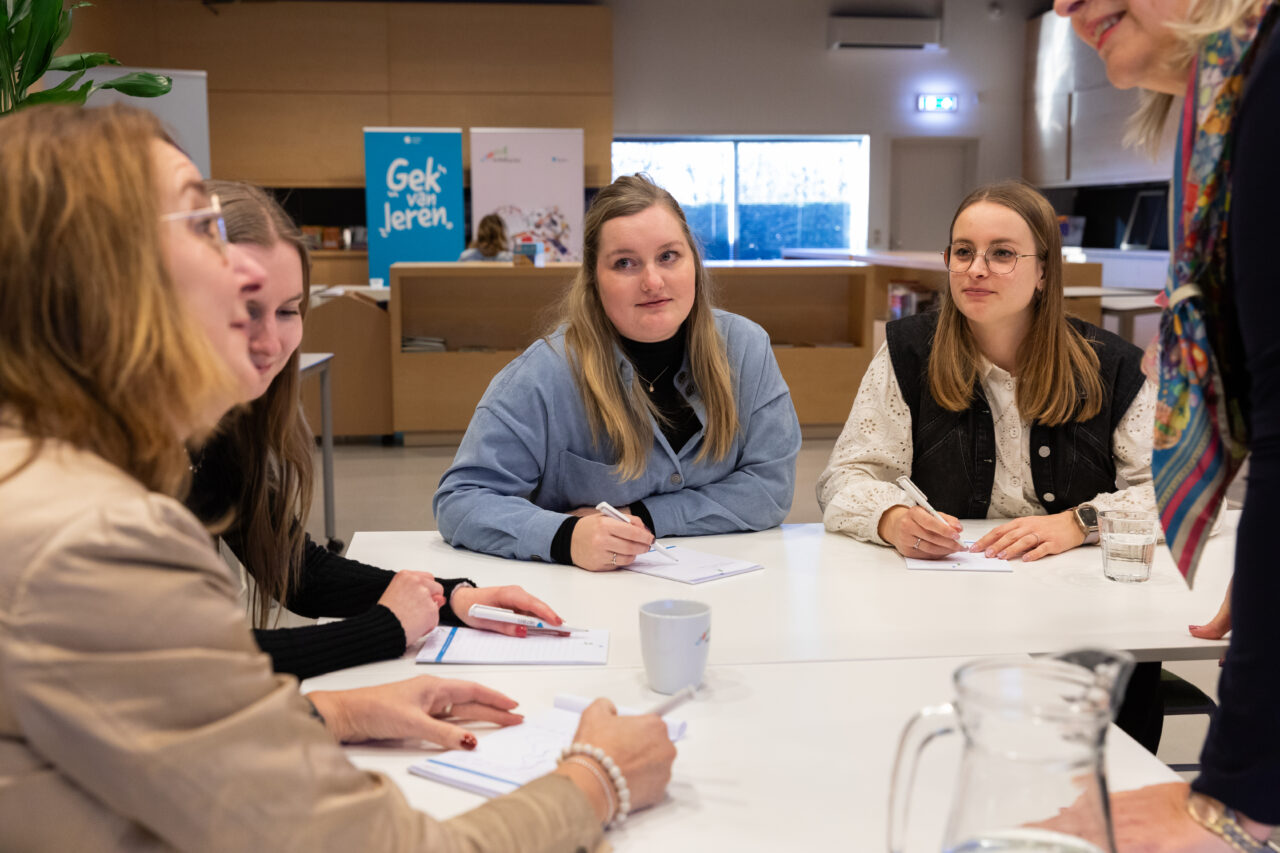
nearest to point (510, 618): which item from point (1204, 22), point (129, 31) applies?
point (1204, 22)

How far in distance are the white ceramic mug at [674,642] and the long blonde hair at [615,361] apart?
2.60 feet

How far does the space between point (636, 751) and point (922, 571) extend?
0.93m

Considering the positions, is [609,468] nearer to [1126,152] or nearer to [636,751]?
[636,751]

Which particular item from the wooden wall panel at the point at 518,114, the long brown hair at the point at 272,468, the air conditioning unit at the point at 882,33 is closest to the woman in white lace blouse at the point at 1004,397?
the long brown hair at the point at 272,468

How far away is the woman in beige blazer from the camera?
2.11ft

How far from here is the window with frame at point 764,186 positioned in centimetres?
1046

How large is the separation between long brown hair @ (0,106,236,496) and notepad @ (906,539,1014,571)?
134 centimetres

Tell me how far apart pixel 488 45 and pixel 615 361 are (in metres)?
8.13

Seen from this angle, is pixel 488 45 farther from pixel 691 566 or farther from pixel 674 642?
pixel 674 642

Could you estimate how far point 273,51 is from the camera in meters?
9.38

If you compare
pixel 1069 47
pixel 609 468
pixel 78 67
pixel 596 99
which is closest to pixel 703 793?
pixel 609 468

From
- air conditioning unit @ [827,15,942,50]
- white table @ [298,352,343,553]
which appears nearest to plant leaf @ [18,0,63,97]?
white table @ [298,352,343,553]

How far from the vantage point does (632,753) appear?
98 cm

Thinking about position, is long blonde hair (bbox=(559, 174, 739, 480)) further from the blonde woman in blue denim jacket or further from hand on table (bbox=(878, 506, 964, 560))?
hand on table (bbox=(878, 506, 964, 560))
